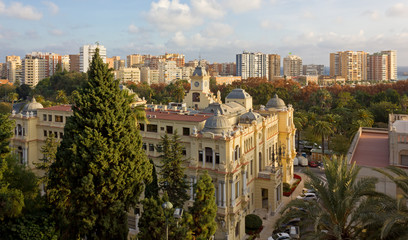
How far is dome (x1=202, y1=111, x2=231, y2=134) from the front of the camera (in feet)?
108

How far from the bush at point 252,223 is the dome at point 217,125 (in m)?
10.2

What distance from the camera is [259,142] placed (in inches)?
1607

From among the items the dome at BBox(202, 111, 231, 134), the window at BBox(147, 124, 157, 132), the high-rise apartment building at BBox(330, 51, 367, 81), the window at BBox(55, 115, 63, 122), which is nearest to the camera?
the dome at BBox(202, 111, 231, 134)

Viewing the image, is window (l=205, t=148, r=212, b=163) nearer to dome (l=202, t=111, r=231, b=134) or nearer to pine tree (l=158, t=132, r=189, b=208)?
dome (l=202, t=111, r=231, b=134)

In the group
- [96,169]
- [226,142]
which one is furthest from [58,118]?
[226,142]

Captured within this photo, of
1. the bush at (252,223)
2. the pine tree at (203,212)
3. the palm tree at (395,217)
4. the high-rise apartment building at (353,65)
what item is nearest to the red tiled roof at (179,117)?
the pine tree at (203,212)

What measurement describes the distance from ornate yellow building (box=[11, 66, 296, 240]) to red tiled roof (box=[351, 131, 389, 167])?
910cm

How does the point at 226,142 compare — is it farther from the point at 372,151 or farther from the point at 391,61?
the point at 391,61

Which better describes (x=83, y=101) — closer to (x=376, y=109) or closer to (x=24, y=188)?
(x=24, y=188)

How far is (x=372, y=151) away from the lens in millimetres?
38250

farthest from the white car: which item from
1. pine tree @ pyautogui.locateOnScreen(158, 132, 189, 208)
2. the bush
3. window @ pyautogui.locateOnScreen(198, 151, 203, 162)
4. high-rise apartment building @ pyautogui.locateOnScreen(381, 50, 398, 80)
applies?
high-rise apartment building @ pyautogui.locateOnScreen(381, 50, 398, 80)

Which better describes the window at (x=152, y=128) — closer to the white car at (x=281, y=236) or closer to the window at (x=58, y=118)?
the window at (x=58, y=118)

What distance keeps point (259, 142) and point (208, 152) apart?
10099 millimetres

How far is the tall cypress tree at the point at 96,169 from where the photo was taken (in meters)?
23.6
